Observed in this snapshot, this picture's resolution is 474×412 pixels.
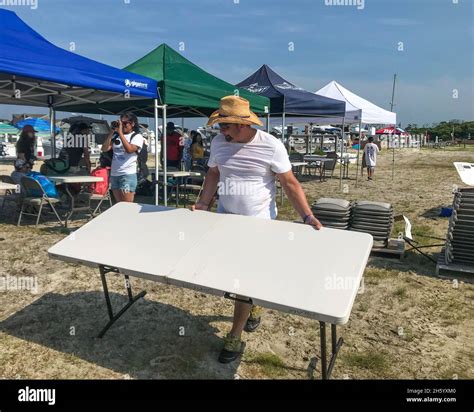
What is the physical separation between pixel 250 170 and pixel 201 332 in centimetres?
144

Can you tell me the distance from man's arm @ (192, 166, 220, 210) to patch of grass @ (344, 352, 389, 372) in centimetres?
150

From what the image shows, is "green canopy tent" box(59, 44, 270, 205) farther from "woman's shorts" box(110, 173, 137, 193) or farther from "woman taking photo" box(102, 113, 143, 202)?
"woman's shorts" box(110, 173, 137, 193)

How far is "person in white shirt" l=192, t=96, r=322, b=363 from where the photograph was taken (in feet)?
8.52

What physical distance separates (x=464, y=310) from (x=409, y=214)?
4.66 meters

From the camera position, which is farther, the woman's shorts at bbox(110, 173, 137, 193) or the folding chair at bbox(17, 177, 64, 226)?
the folding chair at bbox(17, 177, 64, 226)

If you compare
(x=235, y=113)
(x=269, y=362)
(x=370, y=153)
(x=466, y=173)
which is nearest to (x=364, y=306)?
(x=269, y=362)

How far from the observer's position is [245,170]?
2662 mm

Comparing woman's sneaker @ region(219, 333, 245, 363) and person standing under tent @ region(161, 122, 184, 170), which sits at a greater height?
person standing under tent @ region(161, 122, 184, 170)

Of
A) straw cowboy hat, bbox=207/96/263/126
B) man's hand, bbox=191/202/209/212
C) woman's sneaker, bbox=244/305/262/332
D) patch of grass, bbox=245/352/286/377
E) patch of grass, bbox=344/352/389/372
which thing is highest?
straw cowboy hat, bbox=207/96/263/126

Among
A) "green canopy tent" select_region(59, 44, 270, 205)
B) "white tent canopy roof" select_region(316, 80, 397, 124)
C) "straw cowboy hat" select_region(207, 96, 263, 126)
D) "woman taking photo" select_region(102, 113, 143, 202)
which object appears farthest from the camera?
"white tent canopy roof" select_region(316, 80, 397, 124)

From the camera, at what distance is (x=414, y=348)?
3.17 metres

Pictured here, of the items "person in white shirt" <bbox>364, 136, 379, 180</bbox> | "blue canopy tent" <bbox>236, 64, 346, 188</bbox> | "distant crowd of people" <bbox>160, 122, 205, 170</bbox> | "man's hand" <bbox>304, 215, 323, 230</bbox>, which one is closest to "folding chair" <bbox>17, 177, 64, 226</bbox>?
"distant crowd of people" <bbox>160, 122, 205, 170</bbox>

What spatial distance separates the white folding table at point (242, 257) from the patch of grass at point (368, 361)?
0.16 meters

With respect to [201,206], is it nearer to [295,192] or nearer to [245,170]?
[245,170]
